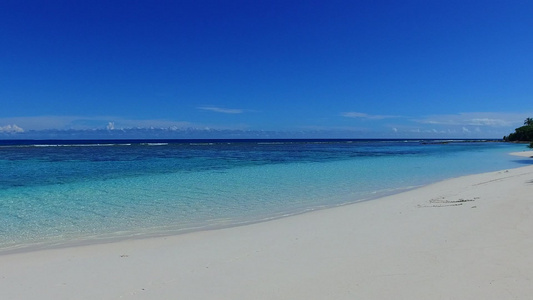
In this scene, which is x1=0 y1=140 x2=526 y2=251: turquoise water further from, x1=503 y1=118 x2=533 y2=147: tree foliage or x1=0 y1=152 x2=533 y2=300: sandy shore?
x1=503 y1=118 x2=533 y2=147: tree foliage

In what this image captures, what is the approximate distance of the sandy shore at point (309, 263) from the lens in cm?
418

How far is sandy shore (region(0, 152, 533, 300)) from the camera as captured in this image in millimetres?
4180

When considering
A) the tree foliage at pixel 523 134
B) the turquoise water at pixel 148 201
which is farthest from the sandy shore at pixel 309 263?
the tree foliage at pixel 523 134

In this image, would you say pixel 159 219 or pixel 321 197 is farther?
pixel 321 197

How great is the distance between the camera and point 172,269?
16.8 ft

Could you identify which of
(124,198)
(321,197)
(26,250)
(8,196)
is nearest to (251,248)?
(26,250)

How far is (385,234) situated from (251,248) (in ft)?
9.21

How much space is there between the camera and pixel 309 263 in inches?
203

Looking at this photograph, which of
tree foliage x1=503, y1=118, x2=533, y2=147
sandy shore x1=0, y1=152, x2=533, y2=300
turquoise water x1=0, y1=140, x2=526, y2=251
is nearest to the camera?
sandy shore x1=0, y1=152, x2=533, y2=300

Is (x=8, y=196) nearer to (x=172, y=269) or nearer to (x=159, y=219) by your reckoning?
(x=159, y=219)

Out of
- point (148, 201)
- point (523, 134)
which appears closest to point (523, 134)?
point (523, 134)

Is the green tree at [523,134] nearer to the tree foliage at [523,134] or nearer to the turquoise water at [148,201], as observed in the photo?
the tree foliage at [523,134]

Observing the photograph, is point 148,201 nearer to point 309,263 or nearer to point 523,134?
point 309,263

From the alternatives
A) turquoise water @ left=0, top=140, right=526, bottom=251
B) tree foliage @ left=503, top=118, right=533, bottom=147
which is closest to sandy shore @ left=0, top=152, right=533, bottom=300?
turquoise water @ left=0, top=140, right=526, bottom=251
